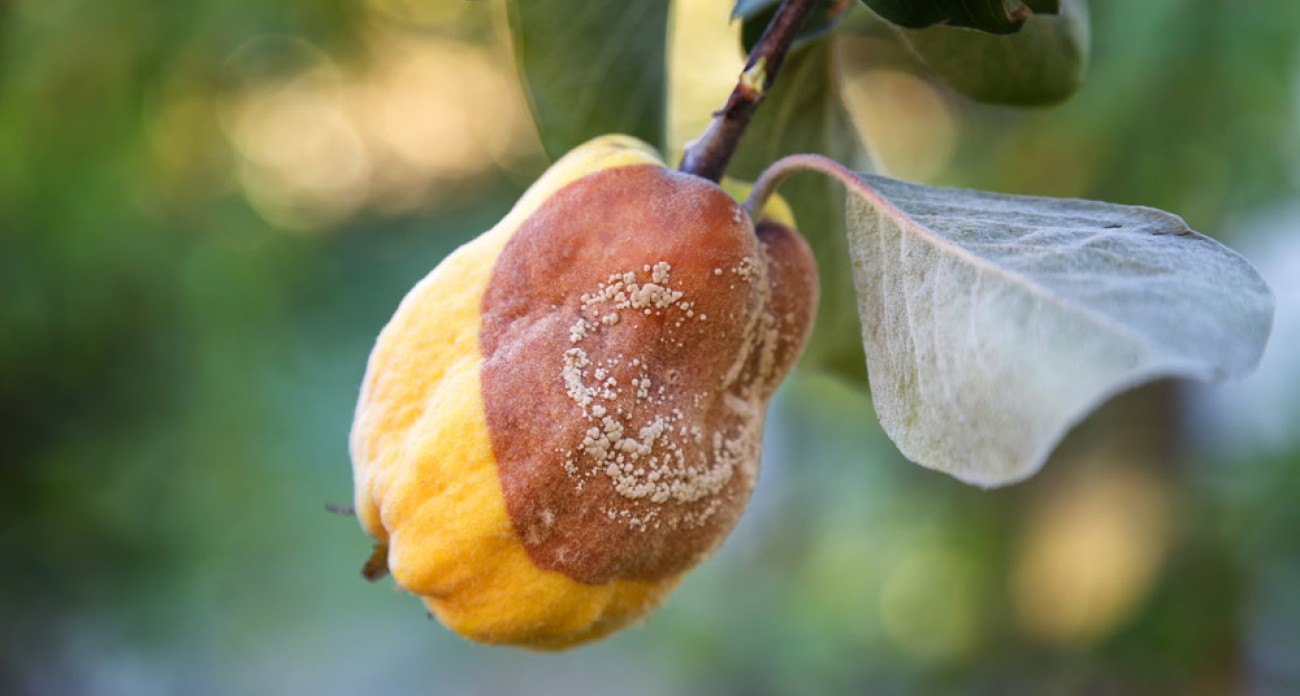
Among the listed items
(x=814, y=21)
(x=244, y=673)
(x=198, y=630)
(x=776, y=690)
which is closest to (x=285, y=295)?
(x=198, y=630)

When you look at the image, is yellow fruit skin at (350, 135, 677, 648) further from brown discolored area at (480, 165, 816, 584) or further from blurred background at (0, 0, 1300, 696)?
blurred background at (0, 0, 1300, 696)

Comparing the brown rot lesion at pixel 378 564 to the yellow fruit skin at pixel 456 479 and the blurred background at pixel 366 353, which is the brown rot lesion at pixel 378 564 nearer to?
the yellow fruit skin at pixel 456 479

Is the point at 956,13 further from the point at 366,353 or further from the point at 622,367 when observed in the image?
the point at 366,353

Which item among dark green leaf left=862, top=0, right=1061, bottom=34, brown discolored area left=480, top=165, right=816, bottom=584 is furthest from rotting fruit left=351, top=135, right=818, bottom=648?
dark green leaf left=862, top=0, right=1061, bottom=34

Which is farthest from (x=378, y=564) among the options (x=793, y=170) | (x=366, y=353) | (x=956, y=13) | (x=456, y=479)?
(x=366, y=353)

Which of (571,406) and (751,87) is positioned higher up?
(751,87)

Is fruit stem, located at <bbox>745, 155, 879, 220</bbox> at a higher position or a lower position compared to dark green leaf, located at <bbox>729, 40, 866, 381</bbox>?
higher
